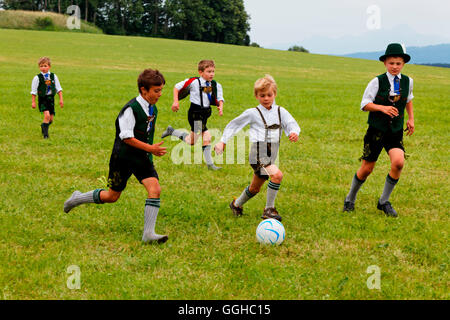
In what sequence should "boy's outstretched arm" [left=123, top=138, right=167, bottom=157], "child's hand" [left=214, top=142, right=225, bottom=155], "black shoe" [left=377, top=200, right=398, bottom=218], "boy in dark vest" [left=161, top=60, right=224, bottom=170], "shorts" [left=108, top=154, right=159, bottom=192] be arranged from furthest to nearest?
1. "boy in dark vest" [left=161, top=60, right=224, bottom=170]
2. "black shoe" [left=377, top=200, right=398, bottom=218]
3. "child's hand" [left=214, top=142, right=225, bottom=155]
4. "shorts" [left=108, top=154, right=159, bottom=192]
5. "boy's outstretched arm" [left=123, top=138, right=167, bottom=157]

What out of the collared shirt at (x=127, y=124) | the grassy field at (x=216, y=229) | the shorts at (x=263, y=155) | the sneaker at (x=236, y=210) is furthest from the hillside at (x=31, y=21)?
the collared shirt at (x=127, y=124)

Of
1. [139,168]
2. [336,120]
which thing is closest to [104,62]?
[336,120]

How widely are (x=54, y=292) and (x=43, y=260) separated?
79 cm

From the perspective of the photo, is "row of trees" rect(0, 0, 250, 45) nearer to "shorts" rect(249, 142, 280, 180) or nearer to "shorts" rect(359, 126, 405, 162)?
"shorts" rect(249, 142, 280, 180)

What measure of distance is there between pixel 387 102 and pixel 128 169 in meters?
3.96

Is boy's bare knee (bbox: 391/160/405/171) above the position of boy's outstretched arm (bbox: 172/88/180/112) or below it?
below

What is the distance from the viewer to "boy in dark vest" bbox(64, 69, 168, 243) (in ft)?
18.0

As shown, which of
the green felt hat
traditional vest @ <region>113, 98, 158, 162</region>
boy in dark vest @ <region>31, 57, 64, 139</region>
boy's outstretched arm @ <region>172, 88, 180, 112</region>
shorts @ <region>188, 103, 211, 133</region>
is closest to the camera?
traditional vest @ <region>113, 98, 158, 162</region>

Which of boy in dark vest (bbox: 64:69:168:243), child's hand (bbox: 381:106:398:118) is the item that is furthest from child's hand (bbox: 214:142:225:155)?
child's hand (bbox: 381:106:398:118)

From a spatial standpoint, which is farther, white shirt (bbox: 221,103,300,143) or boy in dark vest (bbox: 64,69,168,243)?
white shirt (bbox: 221,103,300,143)

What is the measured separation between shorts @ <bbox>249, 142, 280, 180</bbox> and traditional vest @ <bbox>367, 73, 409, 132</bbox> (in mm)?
1701

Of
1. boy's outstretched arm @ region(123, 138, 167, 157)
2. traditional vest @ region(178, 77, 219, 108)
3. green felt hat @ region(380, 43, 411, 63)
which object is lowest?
boy's outstretched arm @ region(123, 138, 167, 157)
